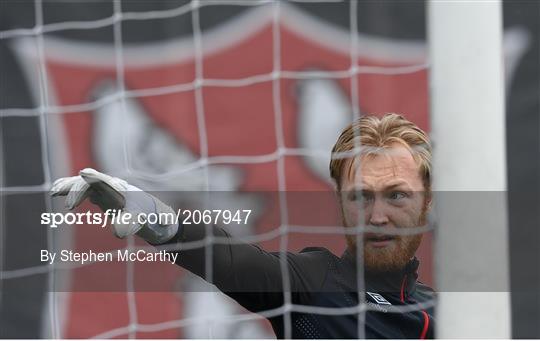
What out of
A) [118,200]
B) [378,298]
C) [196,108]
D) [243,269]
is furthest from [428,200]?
[196,108]

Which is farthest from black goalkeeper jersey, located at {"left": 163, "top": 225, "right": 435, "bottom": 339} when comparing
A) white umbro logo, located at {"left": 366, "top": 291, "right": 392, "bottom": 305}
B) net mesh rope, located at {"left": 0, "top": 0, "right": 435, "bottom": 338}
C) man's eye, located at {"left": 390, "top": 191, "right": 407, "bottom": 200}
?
net mesh rope, located at {"left": 0, "top": 0, "right": 435, "bottom": 338}

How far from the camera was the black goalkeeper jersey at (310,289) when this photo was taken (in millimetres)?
1234

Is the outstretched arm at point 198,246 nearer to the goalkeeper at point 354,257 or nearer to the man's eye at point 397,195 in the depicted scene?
the goalkeeper at point 354,257

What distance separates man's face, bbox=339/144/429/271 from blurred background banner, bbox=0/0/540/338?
36cm

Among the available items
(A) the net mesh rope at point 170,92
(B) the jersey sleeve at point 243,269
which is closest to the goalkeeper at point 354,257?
(B) the jersey sleeve at point 243,269

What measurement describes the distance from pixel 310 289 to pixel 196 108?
622mm

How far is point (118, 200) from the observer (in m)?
1.15

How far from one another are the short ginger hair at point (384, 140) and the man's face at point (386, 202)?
0.01 metres

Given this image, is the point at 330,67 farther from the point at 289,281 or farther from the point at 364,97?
the point at 289,281

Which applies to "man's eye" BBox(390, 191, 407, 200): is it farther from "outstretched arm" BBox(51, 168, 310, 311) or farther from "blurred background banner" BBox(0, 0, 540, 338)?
"blurred background banner" BBox(0, 0, 540, 338)

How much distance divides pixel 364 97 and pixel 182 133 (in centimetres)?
36

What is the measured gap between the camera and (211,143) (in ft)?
5.83

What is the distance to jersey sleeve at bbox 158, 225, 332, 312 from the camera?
121 cm

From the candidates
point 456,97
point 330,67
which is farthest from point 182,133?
point 456,97
